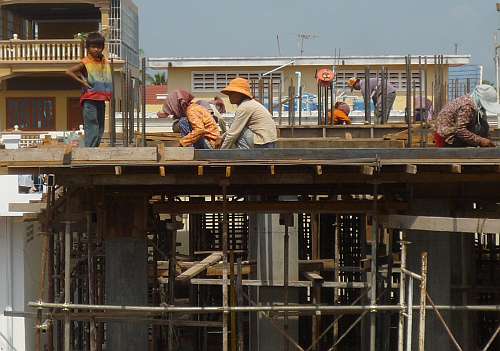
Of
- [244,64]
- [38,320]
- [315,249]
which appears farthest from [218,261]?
[244,64]

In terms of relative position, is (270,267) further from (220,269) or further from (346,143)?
(346,143)

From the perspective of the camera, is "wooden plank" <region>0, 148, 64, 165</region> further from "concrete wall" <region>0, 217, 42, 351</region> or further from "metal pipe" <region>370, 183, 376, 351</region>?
"concrete wall" <region>0, 217, 42, 351</region>

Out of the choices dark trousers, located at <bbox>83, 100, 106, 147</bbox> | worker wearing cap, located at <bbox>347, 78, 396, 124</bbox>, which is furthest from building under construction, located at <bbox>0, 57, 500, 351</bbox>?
worker wearing cap, located at <bbox>347, 78, 396, 124</bbox>

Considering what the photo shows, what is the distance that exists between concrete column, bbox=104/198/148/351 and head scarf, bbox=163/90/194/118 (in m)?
1.65

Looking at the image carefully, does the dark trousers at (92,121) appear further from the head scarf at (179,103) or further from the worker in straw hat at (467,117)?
the worker in straw hat at (467,117)

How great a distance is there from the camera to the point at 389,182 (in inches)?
462

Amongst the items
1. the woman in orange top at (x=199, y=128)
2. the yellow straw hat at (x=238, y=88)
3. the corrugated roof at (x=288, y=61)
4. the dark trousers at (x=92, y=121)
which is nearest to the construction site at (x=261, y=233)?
the dark trousers at (x=92, y=121)

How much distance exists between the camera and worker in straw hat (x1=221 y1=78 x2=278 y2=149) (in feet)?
40.6

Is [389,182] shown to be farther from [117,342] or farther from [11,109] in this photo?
[11,109]

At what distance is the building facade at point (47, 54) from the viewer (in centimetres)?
3366

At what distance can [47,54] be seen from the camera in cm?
3369

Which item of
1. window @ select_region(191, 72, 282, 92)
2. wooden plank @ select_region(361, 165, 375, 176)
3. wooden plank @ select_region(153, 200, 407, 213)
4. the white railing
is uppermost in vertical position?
the white railing

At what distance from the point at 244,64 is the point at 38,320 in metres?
22.6

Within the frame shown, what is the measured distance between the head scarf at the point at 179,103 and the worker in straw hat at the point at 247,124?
1180 mm
